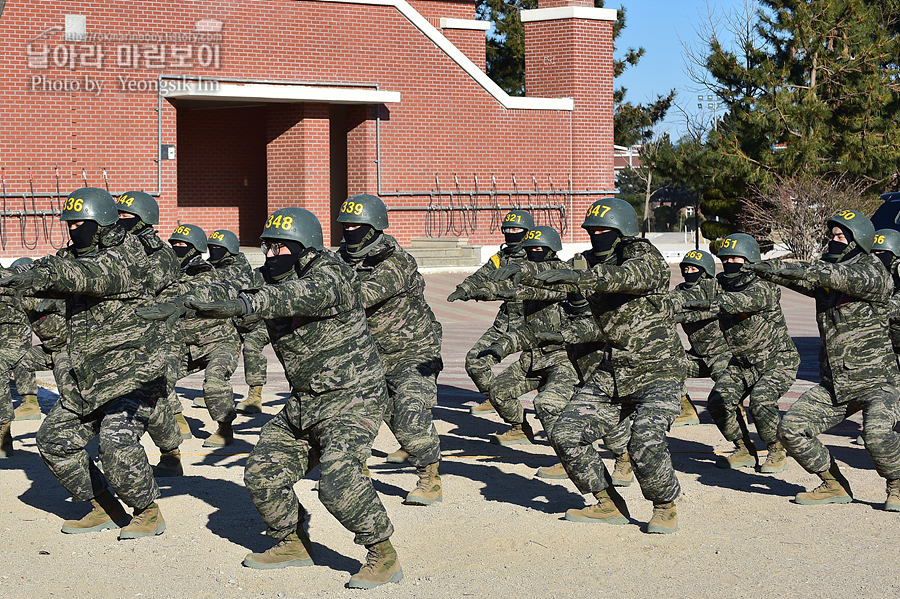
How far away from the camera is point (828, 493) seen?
8.34 meters

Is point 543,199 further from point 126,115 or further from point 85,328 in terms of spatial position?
point 85,328

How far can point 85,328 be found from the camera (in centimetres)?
725

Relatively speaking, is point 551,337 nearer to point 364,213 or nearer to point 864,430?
point 364,213

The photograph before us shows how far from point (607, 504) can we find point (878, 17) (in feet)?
105

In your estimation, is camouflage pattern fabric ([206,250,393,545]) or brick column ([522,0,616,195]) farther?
brick column ([522,0,616,195])

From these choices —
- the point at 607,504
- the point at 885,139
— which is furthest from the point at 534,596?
the point at 885,139

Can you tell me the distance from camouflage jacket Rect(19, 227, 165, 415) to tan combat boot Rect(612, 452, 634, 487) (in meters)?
3.78

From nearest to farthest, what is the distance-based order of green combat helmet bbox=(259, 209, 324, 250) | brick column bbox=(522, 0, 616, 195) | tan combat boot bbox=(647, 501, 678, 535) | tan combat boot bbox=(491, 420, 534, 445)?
green combat helmet bbox=(259, 209, 324, 250)
tan combat boot bbox=(647, 501, 678, 535)
tan combat boot bbox=(491, 420, 534, 445)
brick column bbox=(522, 0, 616, 195)

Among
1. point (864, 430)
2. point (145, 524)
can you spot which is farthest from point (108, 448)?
point (864, 430)

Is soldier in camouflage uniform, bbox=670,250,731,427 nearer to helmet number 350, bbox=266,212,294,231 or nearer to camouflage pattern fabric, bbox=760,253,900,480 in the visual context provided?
camouflage pattern fabric, bbox=760,253,900,480

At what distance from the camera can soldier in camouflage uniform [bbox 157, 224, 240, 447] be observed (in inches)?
402

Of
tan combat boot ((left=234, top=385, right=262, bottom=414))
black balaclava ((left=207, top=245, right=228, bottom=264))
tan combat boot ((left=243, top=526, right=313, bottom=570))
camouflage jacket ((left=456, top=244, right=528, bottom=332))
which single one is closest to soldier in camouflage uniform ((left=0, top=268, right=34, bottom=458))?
black balaclava ((left=207, top=245, right=228, bottom=264))

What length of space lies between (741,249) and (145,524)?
17.8 ft

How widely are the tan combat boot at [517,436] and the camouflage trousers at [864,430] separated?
9.65ft
